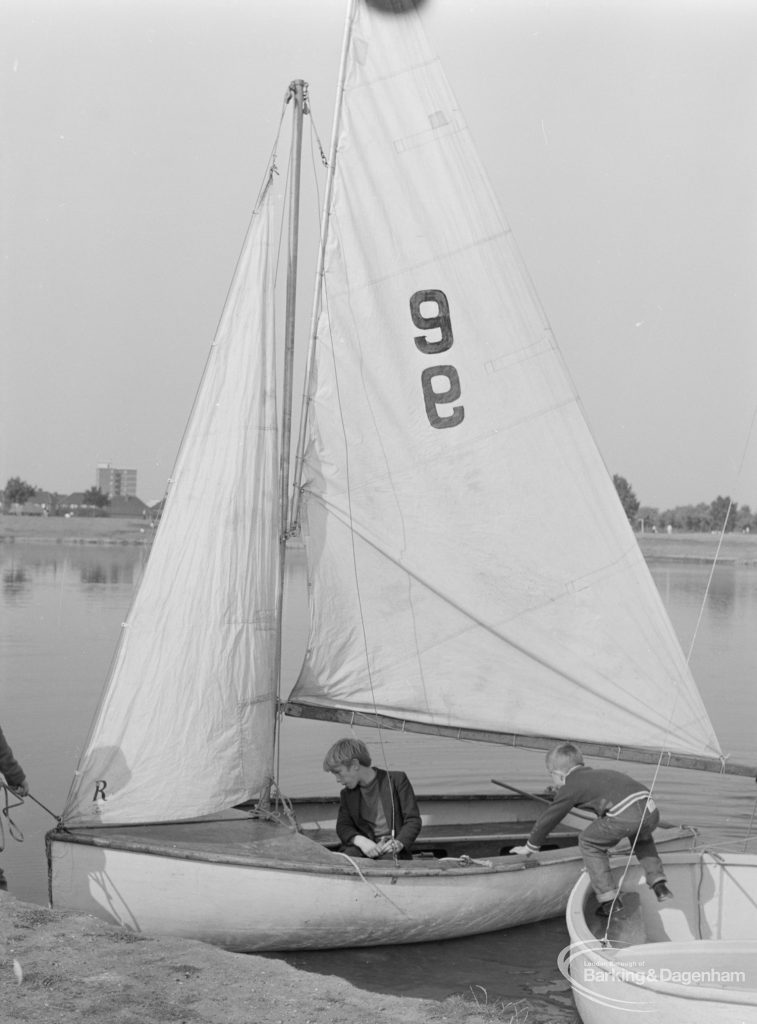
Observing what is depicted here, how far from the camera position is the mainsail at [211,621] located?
7109 millimetres

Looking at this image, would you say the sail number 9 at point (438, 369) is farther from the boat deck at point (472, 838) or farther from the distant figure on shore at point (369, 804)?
the boat deck at point (472, 838)

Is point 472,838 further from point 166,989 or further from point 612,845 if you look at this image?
point 166,989

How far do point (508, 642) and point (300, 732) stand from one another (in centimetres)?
687

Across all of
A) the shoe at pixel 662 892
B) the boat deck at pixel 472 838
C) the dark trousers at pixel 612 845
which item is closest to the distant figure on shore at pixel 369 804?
the boat deck at pixel 472 838

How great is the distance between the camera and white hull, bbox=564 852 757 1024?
4797 millimetres

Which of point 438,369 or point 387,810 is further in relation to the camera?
point 438,369

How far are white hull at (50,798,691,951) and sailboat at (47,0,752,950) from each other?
0.48 metres

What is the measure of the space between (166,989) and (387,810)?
99.0 inches

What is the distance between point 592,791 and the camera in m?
6.50

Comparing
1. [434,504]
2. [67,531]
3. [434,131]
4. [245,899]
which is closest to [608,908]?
[245,899]

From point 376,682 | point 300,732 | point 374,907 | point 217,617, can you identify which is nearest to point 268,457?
point 217,617

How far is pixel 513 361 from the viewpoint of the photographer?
7.95 metres

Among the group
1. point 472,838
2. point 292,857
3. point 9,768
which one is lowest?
point 472,838

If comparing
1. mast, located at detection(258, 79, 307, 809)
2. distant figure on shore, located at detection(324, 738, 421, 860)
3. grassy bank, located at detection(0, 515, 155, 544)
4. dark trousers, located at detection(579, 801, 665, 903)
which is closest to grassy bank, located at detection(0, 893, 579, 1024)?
dark trousers, located at detection(579, 801, 665, 903)
